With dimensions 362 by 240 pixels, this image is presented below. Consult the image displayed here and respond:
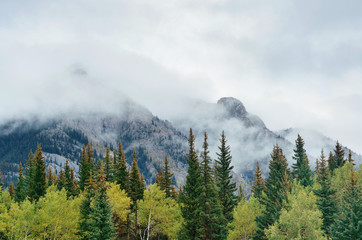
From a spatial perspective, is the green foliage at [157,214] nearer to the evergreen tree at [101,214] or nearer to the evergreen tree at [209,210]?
the evergreen tree at [101,214]

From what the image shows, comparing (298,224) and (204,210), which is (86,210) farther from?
(298,224)

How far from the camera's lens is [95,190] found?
49.7m

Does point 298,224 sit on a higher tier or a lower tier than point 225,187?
lower

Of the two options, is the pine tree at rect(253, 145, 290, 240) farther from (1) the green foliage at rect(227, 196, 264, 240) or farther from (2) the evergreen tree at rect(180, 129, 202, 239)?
(2) the evergreen tree at rect(180, 129, 202, 239)

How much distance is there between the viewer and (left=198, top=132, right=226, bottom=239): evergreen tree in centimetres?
4753

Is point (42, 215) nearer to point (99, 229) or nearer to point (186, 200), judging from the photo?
point (99, 229)

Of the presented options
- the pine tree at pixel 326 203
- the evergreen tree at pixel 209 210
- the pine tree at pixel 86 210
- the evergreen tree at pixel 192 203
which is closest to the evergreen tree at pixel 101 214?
the pine tree at pixel 86 210

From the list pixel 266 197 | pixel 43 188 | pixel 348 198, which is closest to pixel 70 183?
pixel 43 188

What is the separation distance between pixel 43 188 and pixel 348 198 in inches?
2633

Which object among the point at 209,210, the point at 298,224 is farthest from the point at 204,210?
the point at 298,224

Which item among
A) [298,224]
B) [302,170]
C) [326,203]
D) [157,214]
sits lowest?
[157,214]

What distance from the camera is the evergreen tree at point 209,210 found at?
156 feet

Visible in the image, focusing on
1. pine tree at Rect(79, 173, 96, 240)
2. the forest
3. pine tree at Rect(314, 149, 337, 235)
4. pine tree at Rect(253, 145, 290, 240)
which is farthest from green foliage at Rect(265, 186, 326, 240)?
pine tree at Rect(79, 173, 96, 240)

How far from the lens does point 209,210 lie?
48250 millimetres
